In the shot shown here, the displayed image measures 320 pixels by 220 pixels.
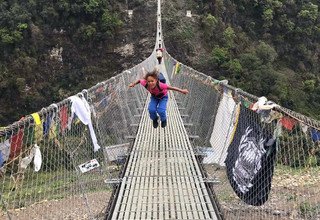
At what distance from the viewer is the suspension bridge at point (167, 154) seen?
7.91ft

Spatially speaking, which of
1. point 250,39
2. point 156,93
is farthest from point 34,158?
point 250,39

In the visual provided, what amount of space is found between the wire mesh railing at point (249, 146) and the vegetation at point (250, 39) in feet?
31.9

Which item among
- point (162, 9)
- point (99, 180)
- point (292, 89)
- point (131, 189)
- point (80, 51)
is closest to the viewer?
point (131, 189)

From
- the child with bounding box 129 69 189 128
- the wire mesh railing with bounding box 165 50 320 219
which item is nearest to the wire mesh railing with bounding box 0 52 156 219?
the child with bounding box 129 69 189 128

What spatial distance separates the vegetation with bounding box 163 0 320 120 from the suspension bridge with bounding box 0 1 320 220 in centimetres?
1053

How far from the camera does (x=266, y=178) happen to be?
2.50 m

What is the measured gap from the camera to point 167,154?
414 centimetres

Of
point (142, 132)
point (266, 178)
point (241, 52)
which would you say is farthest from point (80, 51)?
point (266, 178)

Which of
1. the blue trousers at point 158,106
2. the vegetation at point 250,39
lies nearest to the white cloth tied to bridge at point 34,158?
the blue trousers at point 158,106

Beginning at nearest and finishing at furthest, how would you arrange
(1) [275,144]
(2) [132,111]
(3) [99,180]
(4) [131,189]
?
(1) [275,144] → (4) [131,189] → (3) [99,180] → (2) [132,111]

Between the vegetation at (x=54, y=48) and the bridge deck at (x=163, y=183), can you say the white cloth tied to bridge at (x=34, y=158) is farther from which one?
the vegetation at (x=54, y=48)

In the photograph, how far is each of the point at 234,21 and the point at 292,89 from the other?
187 inches

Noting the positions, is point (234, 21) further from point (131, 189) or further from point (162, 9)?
point (131, 189)

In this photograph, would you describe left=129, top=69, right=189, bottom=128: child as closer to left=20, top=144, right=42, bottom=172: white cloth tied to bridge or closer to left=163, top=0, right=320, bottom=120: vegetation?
left=20, top=144, right=42, bottom=172: white cloth tied to bridge
